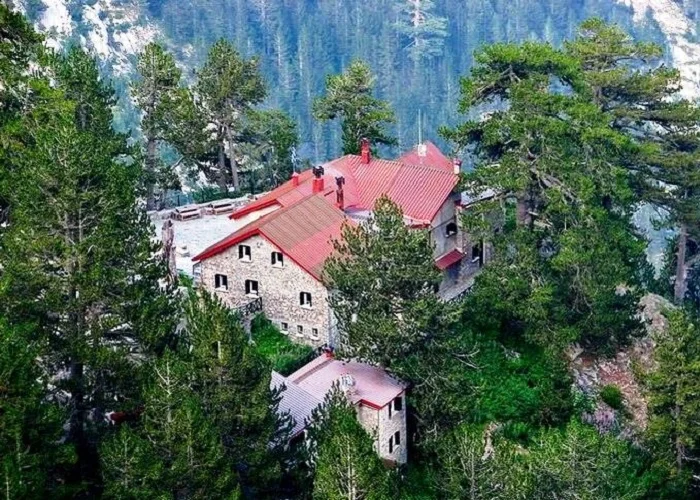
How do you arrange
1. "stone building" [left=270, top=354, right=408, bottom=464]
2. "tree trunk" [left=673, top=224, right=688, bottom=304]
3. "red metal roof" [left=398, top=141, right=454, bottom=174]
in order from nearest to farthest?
"stone building" [left=270, top=354, right=408, bottom=464]
"red metal roof" [left=398, top=141, right=454, bottom=174]
"tree trunk" [left=673, top=224, right=688, bottom=304]

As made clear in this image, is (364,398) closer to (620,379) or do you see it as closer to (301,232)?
(301,232)

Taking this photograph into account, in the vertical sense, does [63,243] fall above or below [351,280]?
above

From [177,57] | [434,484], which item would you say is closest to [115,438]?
[434,484]

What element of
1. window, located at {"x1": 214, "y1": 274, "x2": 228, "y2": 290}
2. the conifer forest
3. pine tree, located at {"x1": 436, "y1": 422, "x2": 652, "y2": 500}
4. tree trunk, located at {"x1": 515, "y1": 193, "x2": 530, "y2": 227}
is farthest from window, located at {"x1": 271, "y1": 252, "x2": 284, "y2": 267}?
pine tree, located at {"x1": 436, "y1": 422, "x2": 652, "y2": 500}

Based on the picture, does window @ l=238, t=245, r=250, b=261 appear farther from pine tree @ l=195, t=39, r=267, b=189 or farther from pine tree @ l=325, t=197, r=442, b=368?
pine tree @ l=195, t=39, r=267, b=189

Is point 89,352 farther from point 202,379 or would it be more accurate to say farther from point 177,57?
point 177,57

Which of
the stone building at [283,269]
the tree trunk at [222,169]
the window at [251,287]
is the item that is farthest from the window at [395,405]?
the tree trunk at [222,169]

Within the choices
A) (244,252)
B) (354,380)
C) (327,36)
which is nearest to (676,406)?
(354,380)
